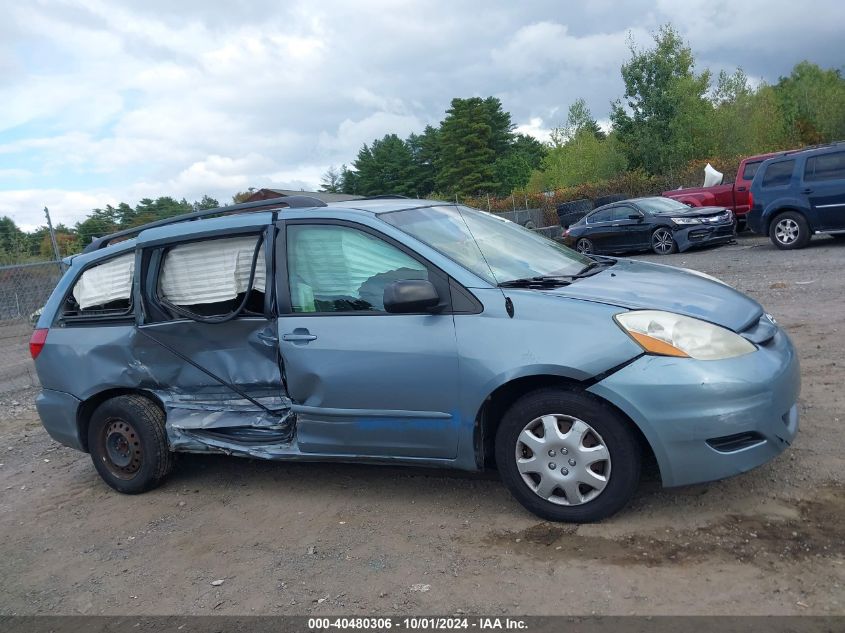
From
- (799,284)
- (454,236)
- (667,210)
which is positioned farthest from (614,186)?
(454,236)

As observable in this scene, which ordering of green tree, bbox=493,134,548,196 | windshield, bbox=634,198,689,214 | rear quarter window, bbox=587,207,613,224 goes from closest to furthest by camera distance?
windshield, bbox=634,198,689,214
rear quarter window, bbox=587,207,613,224
green tree, bbox=493,134,548,196

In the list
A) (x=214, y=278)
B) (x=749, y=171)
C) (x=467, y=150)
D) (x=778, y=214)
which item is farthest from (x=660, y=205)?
(x=467, y=150)

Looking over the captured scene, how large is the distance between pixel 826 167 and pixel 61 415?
1298 cm

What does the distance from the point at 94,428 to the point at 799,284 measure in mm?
8819

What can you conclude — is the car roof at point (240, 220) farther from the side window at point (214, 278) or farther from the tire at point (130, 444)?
the tire at point (130, 444)

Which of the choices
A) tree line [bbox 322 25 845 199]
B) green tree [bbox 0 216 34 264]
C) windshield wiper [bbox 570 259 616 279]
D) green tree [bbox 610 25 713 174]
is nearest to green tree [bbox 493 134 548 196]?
tree line [bbox 322 25 845 199]

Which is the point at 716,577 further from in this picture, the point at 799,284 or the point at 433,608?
the point at 799,284

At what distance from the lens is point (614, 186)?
28328mm

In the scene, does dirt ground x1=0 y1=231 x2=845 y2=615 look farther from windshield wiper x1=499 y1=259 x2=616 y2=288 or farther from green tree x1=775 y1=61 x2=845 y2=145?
green tree x1=775 y1=61 x2=845 y2=145

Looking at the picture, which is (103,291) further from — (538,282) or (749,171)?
(749,171)

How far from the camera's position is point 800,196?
43.8 ft

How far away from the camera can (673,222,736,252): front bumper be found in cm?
1590

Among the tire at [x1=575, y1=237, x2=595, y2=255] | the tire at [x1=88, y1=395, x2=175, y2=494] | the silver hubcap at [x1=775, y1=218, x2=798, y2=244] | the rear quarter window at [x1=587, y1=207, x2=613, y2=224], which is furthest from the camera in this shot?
the tire at [x1=575, y1=237, x2=595, y2=255]

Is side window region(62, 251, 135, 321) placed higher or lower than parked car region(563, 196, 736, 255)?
higher
